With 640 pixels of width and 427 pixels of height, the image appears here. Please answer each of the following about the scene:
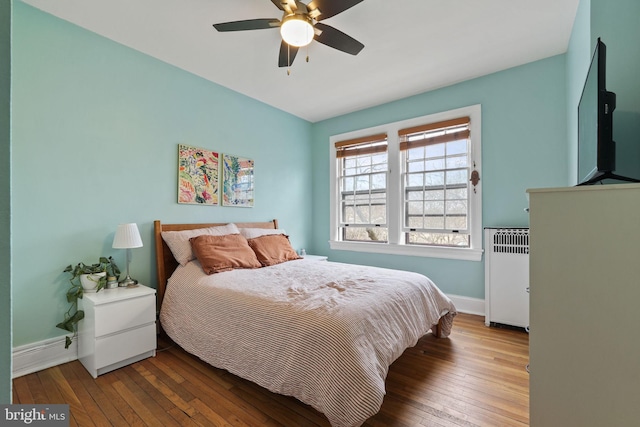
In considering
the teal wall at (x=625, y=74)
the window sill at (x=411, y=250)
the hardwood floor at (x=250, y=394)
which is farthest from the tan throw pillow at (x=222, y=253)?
the teal wall at (x=625, y=74)

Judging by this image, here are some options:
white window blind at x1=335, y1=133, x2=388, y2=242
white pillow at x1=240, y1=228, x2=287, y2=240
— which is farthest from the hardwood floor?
white window blind at x1=335, y1=133, x2=388, y2=242

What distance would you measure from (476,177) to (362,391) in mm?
2770

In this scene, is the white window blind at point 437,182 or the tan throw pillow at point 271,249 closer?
the tan throw pillow at point 271,249

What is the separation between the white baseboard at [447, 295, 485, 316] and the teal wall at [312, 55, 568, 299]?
5 cm

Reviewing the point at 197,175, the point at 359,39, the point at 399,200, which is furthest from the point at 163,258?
the point at 399,200

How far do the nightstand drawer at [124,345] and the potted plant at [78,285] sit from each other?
1.22 feet

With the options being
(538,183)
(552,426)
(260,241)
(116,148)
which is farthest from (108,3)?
(538,183)

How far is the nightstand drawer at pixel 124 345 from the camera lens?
6.66 ft

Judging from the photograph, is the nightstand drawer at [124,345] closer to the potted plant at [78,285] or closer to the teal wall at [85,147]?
the potted plant at [78,285]

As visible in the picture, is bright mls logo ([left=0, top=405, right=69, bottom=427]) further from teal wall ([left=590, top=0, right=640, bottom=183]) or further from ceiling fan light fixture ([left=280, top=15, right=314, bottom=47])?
teal wall ([left=590, top=0, right=640, bottom=183])

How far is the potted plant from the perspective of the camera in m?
2.20

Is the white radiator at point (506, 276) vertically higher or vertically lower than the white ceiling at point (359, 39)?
lower
